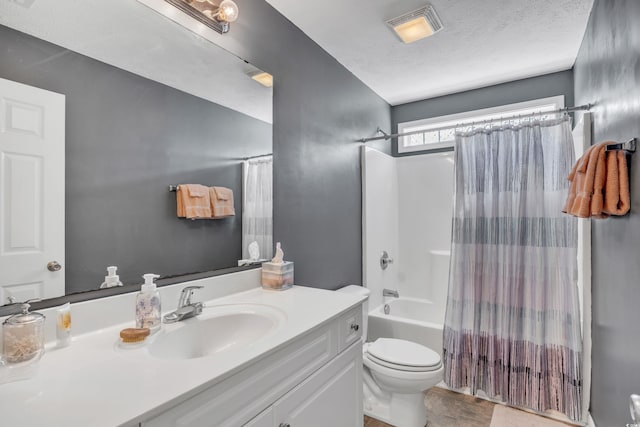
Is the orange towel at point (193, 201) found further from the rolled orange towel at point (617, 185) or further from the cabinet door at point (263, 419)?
the rolled orange towel at point (617, 185)

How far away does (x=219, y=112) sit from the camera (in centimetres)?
150

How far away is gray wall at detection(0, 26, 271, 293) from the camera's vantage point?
975 millimetres

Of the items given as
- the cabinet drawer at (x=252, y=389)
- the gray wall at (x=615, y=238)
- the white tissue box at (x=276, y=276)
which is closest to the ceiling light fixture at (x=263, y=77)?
the white tissue box at (x=276, y=276)

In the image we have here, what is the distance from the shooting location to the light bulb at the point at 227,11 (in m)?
1.40

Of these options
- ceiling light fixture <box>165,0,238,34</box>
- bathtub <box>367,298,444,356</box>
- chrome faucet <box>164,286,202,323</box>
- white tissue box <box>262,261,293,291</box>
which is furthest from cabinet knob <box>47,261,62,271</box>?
bathtub <box>367,298,444,356</box>

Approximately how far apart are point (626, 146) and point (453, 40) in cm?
136

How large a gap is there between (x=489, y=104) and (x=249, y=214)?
252cm

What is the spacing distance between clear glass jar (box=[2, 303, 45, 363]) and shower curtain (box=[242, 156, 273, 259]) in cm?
85

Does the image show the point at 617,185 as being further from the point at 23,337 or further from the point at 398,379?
the point at 23,337

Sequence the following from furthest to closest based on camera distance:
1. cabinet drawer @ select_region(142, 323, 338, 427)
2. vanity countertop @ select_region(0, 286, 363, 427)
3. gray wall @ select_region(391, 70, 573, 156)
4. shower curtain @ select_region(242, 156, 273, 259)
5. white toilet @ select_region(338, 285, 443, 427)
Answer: gray wall @ select_region(391, 70, 573, 156) < white toilet @ select_region(338, 285, 443, 427) < shower curtain @ select_region(242, 156, 273, 259) < cabinet drawer @ select_region(142, 323, 338, 427) < vanity countertop @ select_region(0, 286, 363, 427)

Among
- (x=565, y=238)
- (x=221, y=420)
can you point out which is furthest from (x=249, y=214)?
(x=565, y=238)

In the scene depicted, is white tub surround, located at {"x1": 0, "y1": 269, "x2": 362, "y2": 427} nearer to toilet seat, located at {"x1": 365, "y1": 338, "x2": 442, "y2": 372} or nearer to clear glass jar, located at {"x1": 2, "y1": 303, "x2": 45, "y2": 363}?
clear glass jar, located at {"x1": 2, "y1": 303, "x2": 45, "y2": 363}

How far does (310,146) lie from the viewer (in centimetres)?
207

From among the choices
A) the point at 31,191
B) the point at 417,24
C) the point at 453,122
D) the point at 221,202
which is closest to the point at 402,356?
the point at 221,202
